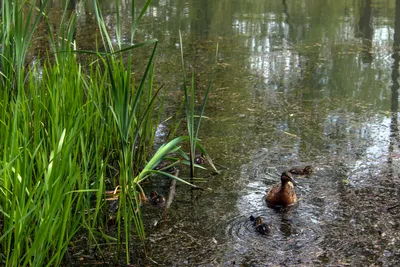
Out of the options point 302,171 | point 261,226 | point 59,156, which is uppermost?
point 59,156

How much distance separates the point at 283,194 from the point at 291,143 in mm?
1182

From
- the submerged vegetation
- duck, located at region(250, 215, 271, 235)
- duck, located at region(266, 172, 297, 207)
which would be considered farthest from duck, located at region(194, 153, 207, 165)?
duck, located at region(250, 215, 271, 235)

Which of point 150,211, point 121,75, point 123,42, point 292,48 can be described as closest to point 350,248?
point 150,211

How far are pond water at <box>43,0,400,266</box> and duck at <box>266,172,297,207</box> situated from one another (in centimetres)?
6

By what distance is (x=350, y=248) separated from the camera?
10.5ft

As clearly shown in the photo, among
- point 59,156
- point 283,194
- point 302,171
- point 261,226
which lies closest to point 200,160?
point 302,171

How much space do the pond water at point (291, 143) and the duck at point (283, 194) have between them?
6cm

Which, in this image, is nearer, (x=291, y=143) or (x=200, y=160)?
(x=200, y=160)

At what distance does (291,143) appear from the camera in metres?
4.77

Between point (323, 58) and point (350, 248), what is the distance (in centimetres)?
469

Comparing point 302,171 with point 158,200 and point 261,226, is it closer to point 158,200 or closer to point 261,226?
point 261,226

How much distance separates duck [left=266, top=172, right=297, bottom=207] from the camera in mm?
3645

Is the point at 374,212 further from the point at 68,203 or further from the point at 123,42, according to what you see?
the point at 123,42

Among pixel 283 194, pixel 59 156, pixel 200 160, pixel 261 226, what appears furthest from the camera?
pixel 200 160
